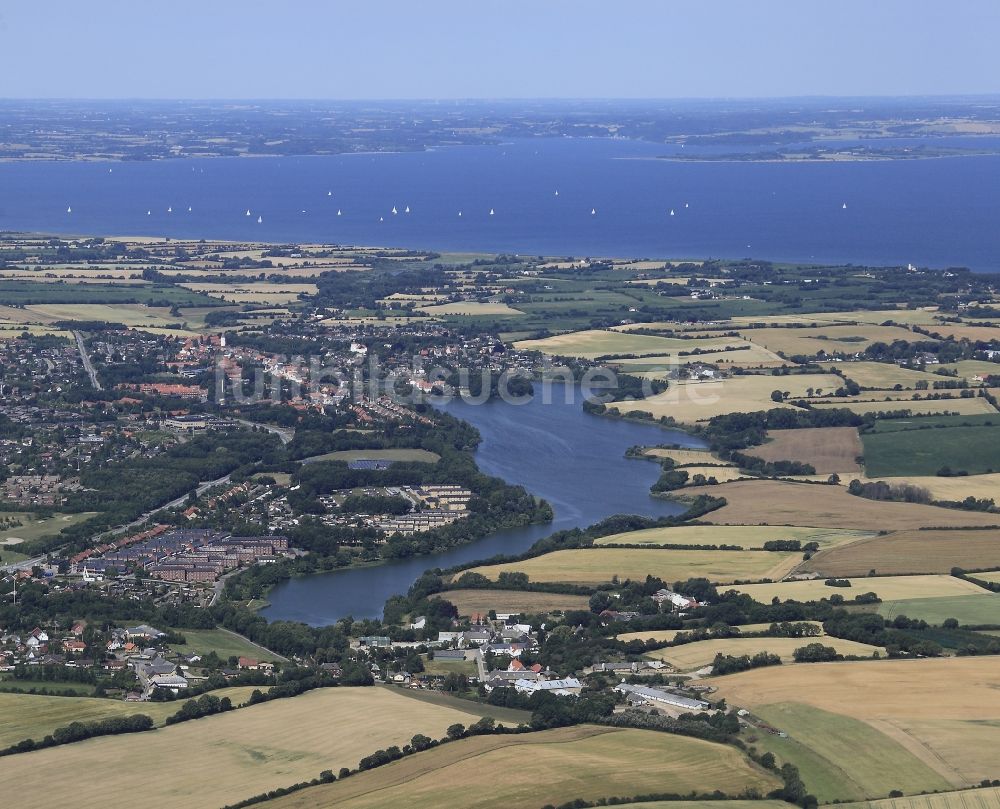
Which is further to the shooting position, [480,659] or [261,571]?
[261,571]

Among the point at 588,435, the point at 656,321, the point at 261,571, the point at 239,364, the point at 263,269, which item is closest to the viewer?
the point at 261,571

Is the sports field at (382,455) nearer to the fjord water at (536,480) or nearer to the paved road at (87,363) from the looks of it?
the fjord water at (536,480)

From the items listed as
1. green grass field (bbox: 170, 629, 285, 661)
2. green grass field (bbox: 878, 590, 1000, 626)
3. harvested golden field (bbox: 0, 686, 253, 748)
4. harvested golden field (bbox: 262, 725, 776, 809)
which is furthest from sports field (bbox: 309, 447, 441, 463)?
harvested golden field (bbox: 262, 725, 776, 809)

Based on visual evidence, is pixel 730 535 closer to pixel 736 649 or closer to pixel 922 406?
pixel 736 649

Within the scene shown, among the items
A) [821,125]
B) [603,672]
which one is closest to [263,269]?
[603,672]

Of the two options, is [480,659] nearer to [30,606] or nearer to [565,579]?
[565,579]

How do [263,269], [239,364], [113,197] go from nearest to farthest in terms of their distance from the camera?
[239,364]
[263,269]
[113,197]

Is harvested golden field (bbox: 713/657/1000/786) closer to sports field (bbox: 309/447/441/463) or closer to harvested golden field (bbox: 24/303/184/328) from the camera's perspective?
sports field (bbox: 309/447/441/463)

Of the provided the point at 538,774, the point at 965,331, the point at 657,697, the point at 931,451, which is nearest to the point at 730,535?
the point at 931,451
